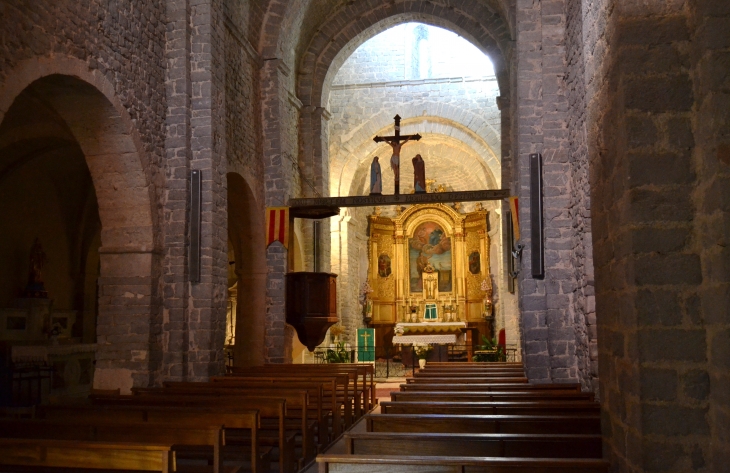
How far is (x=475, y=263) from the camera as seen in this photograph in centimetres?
2723

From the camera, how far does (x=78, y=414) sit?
5809 millimetres

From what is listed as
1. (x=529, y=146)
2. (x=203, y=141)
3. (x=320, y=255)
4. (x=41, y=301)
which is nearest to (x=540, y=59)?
(x=529, y=146)

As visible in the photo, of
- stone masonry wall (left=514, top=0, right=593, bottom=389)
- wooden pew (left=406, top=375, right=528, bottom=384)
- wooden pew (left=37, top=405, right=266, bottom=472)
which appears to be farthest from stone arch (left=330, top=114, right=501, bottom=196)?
wooden pew (left=37, top=405, right=266, bottom=472)

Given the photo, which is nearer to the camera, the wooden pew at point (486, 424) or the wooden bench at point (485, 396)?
the wooden pew at point (486, 424)

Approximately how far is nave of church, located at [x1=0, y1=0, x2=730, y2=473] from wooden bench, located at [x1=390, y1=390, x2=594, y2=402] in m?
1.07

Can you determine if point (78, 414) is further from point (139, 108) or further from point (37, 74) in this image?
point (139, 108)

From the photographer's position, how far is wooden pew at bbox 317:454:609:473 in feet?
12.9

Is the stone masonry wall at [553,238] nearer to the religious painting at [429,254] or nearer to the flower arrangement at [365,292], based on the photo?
the flower arrangement at [365,292]

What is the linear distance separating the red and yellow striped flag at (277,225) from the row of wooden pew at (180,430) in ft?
16.0

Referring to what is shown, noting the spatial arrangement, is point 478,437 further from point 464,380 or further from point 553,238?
point 553,238

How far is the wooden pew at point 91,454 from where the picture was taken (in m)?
4.23

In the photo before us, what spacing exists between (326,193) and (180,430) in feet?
41.7

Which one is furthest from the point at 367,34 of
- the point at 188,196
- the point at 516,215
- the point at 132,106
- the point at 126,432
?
the point at 126,432

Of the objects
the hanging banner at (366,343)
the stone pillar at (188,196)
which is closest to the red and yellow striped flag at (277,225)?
the stone pillar at (188,196)
